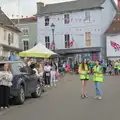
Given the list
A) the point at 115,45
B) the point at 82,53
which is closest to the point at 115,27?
the point at 115,45

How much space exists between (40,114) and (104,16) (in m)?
45.0

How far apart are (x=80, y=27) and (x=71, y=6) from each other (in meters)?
3.90

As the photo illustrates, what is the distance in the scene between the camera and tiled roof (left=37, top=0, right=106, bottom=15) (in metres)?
55.1

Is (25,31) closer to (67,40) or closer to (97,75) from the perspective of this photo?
(67,40)

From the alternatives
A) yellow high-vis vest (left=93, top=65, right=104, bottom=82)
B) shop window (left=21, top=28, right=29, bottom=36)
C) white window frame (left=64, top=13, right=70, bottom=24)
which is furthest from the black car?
shop window (left=21, top=28, right=29, bottom=36)

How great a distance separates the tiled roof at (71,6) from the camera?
55.1 meters

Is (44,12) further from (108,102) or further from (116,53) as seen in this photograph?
(108,102)

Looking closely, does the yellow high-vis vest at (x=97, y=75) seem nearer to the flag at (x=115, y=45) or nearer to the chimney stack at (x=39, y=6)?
the flag at (x=115, y=45)

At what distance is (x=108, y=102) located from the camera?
1478 cm

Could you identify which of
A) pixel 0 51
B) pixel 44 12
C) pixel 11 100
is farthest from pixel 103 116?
pixel 44 12

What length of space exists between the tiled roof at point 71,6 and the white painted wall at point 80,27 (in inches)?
29.1

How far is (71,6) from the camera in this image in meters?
57.5

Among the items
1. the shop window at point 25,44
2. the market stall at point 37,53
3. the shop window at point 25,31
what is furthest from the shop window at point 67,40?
the market stall at point 37,53

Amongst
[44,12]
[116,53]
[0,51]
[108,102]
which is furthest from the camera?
[44,12]
